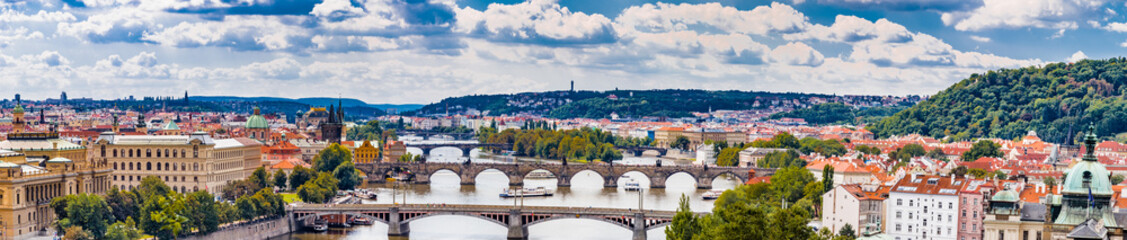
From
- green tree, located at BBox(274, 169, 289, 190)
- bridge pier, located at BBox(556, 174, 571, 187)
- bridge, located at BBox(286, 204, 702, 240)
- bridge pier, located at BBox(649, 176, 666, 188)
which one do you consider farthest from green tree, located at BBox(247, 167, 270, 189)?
bridge pier, located at BBox(649, 176, 666, 188)

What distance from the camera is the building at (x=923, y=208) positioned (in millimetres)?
50281

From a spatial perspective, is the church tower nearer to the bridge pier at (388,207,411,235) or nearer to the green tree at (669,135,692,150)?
the bridge pier at (388,207,411,235)

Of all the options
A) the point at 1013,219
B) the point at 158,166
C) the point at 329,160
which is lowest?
the point at 329,160

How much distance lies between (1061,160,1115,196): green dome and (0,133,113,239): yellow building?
118 feet

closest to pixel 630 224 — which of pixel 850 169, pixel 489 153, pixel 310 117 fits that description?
pixel 850 169

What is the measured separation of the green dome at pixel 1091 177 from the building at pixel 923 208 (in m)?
15.5

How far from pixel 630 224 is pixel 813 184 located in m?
8.93

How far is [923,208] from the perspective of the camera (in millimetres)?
51094

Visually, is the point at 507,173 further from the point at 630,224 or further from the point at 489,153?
the point at 489,153

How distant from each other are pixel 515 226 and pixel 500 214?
108cm

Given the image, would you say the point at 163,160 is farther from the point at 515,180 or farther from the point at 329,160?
the point at 515,180

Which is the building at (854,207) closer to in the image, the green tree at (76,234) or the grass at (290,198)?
the green tree at (76,234)

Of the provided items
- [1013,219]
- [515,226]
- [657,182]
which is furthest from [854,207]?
[657,182]

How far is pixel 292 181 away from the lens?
80.0 metres
